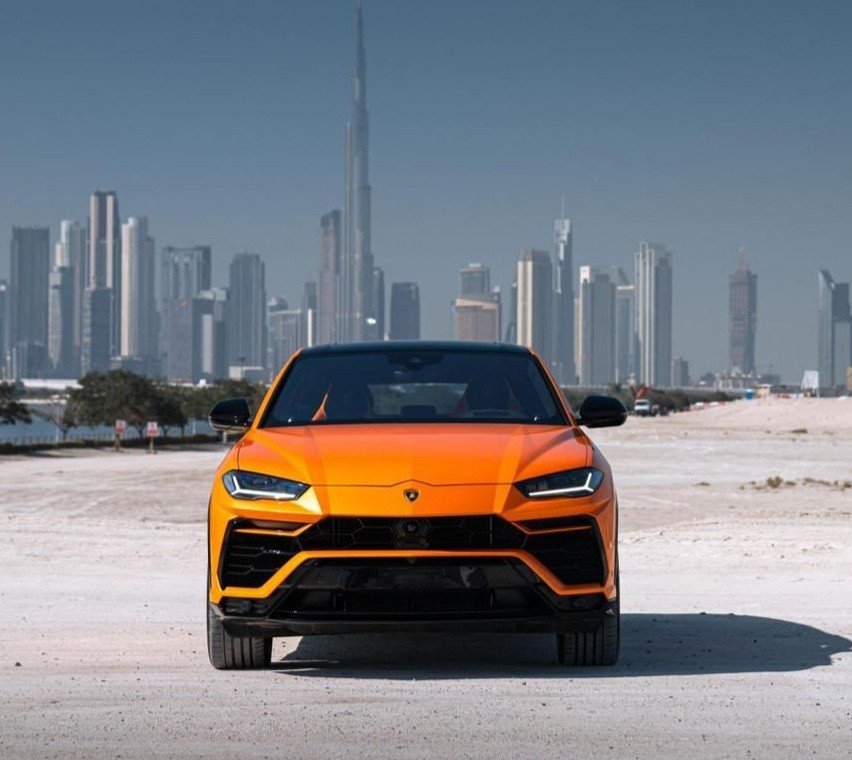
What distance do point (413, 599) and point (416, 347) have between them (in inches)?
89.9

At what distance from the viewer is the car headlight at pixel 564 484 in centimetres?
716

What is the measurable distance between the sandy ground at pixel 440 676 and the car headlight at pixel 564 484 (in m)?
0.92

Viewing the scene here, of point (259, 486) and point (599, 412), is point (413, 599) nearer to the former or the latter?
point (259, 486)

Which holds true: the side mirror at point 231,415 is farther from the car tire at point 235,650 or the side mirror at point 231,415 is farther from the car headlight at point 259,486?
the car tire at point 235,650

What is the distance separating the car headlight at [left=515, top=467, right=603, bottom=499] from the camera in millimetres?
7164

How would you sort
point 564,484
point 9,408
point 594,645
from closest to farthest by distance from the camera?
point 564,484 < point 594,645 < point 9,408

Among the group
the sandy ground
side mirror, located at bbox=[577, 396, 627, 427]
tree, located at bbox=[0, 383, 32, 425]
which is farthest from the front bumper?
tree, located at bbox=[0, 383, 32, 425]

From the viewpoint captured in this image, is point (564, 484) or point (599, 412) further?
point (599, 412)

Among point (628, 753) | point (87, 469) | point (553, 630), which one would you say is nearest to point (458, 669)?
point (553, 630)

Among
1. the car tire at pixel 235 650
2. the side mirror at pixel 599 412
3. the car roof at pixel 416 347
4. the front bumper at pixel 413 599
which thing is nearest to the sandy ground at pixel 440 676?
the car tire at pixel 235 650

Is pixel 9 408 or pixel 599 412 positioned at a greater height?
pixel 599 412

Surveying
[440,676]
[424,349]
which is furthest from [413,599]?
[424,349]

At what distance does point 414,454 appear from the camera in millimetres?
7367

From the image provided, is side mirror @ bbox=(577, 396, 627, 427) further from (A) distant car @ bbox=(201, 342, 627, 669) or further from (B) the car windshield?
(A) distant car @ bbox=(201, 342, 627, 669)
